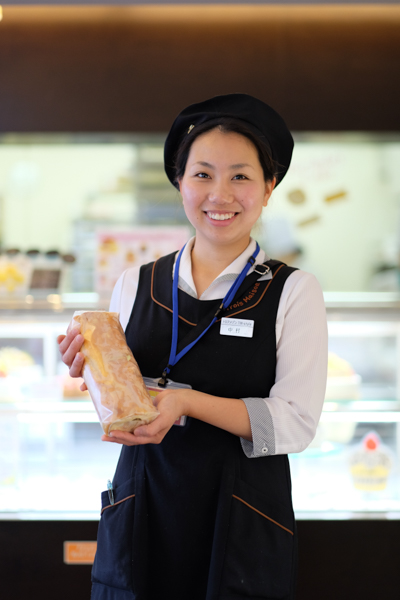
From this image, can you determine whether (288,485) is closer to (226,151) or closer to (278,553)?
(278,553)

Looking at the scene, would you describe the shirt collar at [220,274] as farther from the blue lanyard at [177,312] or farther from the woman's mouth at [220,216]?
the woman's mouth at [220,216]

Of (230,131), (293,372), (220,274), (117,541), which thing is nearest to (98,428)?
(117,541)

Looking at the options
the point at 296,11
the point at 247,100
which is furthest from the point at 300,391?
the point at 296,11

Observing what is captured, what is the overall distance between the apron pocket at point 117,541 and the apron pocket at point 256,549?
216 millimetres

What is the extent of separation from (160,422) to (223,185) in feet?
1.77

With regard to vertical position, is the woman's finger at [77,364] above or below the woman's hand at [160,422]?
above

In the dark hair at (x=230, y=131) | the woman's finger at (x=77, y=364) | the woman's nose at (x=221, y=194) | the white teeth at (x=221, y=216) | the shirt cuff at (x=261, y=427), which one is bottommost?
the shirt cuff at (x=261, y=427)

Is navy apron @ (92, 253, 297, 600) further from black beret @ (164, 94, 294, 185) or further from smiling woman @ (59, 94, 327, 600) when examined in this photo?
black beret @ (164, 94, 294, 185)

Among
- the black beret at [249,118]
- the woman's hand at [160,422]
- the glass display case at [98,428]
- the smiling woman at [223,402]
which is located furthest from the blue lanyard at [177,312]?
the glass display case at [98,428]

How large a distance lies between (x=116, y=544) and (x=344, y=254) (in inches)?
70.1

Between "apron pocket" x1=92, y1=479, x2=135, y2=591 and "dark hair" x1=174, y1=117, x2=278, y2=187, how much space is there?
0.77 meters

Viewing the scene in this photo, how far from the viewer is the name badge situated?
4.08 ft

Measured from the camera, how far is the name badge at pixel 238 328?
1244mm

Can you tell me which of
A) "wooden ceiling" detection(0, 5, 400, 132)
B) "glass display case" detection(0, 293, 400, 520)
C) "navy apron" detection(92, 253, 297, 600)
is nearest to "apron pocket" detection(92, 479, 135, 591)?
"navy apron" detection(92, 253, 297, 600)
